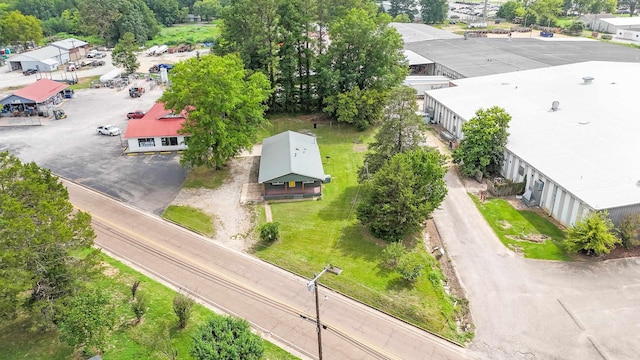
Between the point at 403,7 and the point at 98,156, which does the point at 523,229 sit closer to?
the point at 98,156

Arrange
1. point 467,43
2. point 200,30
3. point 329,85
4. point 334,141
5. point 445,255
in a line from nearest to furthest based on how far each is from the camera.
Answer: point 445,255
point 334,141
point 329,85
point 467,43
point 200,30

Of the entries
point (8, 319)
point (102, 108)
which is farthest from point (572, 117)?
point (102, 108)

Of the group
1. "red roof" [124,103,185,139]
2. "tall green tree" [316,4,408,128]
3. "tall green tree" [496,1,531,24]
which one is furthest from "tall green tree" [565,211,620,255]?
"tall green tree" [496,1,531,24]

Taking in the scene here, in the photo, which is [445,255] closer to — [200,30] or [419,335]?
[419,335]

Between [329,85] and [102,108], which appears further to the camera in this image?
[102,108]

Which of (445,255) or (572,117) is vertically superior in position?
(572,117)

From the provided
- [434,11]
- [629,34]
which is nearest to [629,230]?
[629,34]
